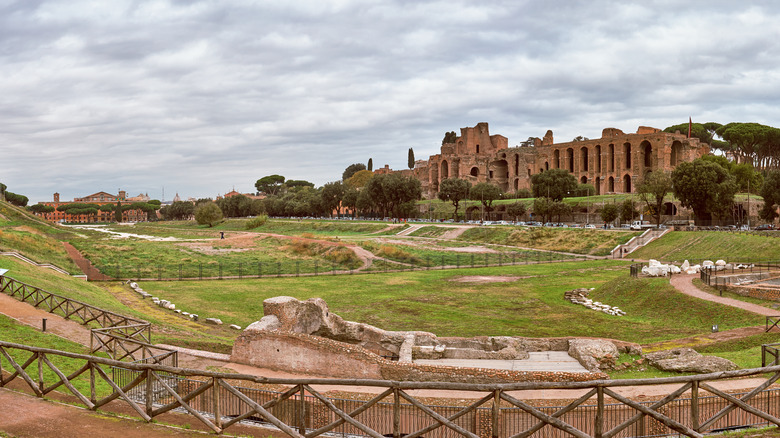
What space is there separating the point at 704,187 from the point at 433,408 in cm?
5837

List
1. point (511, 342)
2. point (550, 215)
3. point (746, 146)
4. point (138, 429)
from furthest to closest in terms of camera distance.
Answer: point (746, 146) → point (550, 215) → point (511, 342) → point (138, 429)

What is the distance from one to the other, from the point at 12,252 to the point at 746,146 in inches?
4636

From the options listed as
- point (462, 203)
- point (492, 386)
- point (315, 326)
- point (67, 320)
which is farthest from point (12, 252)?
point (462, 203)

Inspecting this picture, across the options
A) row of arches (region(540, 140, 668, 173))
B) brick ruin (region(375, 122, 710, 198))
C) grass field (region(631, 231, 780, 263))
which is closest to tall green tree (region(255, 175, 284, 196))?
brick ruin (region(375, 122, 710, 198))

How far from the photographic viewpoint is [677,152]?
10900 centimetres

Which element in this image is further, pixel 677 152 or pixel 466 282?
pixel 677 152

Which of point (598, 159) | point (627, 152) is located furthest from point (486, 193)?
point (627, 152)

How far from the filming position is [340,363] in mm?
14594

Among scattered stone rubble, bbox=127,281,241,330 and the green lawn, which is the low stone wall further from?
scattered stone rubble, bbox=127,281,241,330

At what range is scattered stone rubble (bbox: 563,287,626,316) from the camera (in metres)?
27.3

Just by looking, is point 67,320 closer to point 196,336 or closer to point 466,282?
point 196,336

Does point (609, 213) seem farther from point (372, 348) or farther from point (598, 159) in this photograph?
point (372, 348)

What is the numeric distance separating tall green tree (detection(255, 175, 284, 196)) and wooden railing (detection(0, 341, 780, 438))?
7221 inches

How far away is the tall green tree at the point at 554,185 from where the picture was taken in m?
90.9
